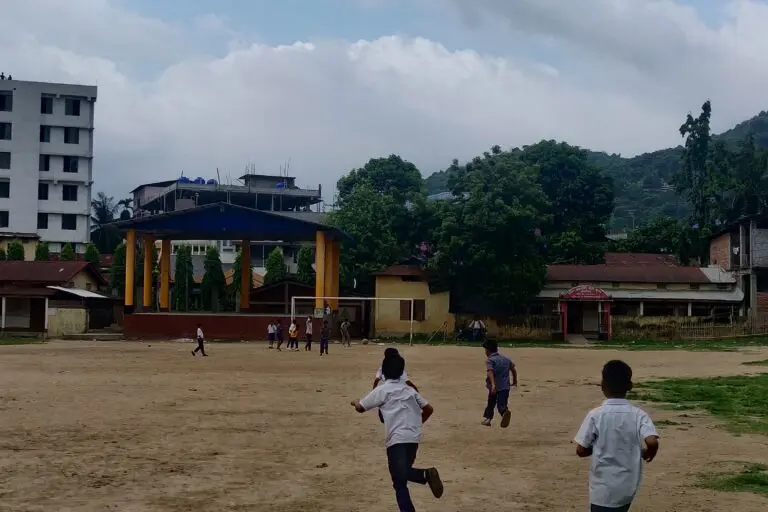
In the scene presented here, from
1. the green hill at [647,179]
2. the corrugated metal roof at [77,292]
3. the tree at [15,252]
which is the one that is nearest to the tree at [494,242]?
the corrugated metal roof at [77,292]

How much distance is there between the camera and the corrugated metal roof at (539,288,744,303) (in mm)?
53500

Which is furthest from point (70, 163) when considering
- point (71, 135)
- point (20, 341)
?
point (20, 341)

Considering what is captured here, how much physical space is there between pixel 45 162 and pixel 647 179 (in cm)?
9705

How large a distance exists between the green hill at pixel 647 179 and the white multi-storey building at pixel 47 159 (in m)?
48.8

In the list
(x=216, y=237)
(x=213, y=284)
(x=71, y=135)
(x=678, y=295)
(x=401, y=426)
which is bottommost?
(x=401, y=426)

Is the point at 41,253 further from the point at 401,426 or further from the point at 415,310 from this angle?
the point at 401,426

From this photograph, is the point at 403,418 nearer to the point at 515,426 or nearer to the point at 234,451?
the point at 234,451

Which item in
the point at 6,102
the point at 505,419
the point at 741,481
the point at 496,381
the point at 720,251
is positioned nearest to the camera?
the point at 741,481

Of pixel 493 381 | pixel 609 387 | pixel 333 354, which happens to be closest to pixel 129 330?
pixel 333 354

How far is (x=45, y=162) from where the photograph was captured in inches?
2938

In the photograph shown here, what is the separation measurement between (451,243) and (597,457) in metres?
44.6

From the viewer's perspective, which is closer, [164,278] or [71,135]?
[164,278]

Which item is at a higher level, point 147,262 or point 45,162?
point 45,162

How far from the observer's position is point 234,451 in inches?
471
